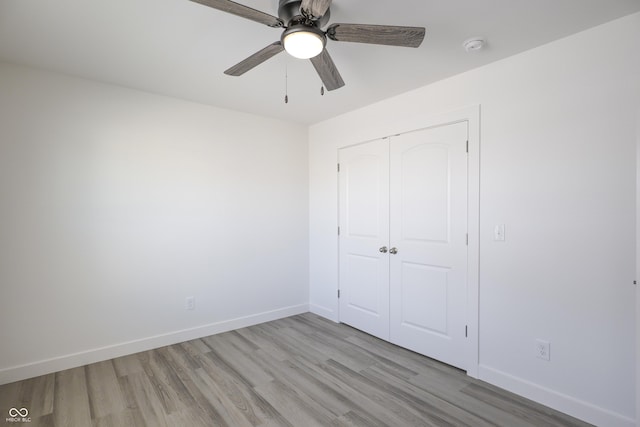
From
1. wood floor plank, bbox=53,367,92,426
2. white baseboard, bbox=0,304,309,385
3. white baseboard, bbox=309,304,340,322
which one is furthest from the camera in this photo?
white baseboard, bbox=309,304,340,322

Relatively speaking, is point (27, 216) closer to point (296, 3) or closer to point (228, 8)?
point (228, 8)

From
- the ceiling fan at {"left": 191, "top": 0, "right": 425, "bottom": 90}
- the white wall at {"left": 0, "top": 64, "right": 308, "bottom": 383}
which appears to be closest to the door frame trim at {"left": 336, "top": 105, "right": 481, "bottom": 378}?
the ceiling fan at {"left": 191, "top": 0, "right": 425, "bottom": 90}

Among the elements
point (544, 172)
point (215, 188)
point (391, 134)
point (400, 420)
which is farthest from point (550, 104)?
point (215, 188)

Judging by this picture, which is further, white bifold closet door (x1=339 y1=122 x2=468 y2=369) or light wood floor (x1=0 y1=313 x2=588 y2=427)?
white bifold closet door (x1=339 y1=122 x2=468 y2=369)

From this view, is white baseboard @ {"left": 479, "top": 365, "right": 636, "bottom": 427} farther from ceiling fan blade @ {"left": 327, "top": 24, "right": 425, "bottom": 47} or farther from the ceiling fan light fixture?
the ceiling fan light fixture

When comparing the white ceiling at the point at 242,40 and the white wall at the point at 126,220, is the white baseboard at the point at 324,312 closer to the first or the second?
the white wall at the point at 126,220

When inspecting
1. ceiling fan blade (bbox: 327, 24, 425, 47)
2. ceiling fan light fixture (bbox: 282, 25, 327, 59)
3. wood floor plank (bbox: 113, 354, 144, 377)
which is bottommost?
wood floor plank (bbox: 113, 354, 144, 377)

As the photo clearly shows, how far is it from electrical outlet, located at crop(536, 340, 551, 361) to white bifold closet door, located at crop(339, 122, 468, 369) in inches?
21.3

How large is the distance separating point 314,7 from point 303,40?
Result: 167 millimetres

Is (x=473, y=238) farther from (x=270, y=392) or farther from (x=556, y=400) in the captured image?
(x=270, y=392)

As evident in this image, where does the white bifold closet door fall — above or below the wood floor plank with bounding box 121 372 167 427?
above

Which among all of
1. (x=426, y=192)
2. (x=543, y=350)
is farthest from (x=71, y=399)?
(x=543, y=350)

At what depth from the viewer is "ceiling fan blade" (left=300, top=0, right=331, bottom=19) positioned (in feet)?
4.61

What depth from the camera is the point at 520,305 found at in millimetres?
2361
